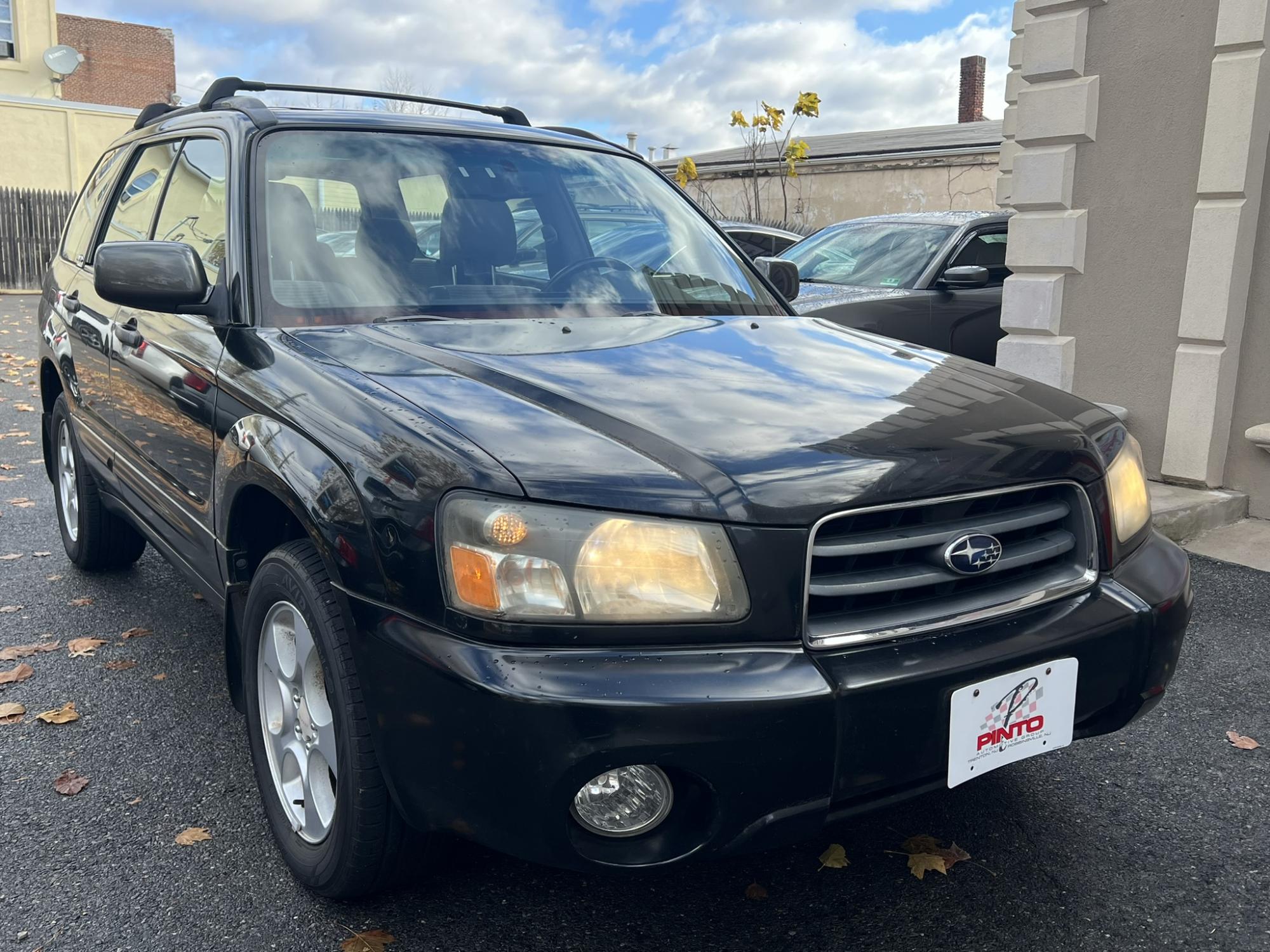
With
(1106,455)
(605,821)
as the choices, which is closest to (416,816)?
(605,821)

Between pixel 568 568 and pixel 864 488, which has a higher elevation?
pixel 864 488

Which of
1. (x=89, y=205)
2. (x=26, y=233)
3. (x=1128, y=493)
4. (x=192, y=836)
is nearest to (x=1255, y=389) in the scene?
(x=1128, y=493)

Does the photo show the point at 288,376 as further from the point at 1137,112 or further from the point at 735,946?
the point at 1137,112

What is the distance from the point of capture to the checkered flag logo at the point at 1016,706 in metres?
1.99

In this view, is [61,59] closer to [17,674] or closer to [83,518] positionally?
[83,518]

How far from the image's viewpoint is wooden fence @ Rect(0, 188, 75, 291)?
60.3 ft

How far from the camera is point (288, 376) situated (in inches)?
93.8

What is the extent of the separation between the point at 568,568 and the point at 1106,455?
4.25 feet

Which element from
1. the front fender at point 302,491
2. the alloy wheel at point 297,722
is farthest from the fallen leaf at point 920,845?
the front fender at point 302,491

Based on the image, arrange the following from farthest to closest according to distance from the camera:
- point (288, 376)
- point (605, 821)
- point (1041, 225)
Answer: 1. point (1041, 225)
2. point (288, 376)
3. point (605, 821)

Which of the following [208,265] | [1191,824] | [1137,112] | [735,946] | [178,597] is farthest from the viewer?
[1137,112]

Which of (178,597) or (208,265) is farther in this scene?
(178,597)

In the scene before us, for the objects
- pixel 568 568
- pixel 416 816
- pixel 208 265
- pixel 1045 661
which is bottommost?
pixel 416 816

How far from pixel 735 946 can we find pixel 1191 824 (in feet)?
4.17
